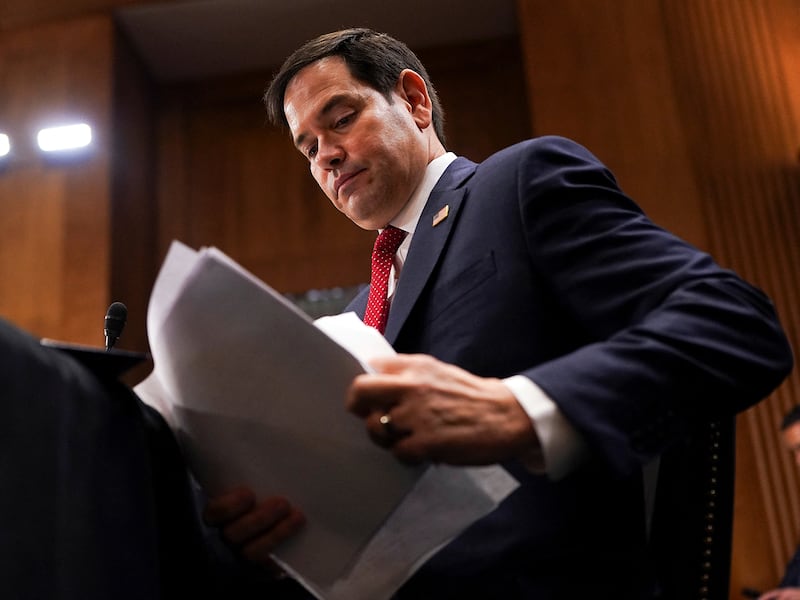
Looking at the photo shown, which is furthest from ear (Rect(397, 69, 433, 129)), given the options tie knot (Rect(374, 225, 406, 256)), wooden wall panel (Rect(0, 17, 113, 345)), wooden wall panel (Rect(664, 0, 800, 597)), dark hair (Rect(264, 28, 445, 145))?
wooden wall panel (Rect(0, 17, 113, 345))

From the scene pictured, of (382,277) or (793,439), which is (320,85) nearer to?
(382,277)

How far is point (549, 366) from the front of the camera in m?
0.85

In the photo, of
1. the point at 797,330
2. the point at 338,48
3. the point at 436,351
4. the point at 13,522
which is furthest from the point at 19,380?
the point at 797,330

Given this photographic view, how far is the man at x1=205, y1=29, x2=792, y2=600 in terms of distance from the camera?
80cm

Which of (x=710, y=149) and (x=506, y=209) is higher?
(x=710, y=149)

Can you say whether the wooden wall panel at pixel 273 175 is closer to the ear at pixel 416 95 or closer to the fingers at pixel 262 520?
the ear at pixel 416 95

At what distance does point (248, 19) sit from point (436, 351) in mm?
4341

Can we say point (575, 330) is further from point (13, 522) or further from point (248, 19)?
point (248, 19)

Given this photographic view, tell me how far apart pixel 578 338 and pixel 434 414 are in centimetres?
37

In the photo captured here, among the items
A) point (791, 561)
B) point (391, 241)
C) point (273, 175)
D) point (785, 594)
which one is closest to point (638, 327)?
point (391, 241)

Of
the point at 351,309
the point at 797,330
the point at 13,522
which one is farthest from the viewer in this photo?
the point at 797,330

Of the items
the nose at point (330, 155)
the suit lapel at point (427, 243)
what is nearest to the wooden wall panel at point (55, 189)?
the nose at point (330, 155)

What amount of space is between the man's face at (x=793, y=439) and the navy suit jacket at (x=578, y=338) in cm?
288

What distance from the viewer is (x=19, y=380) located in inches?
27.5
